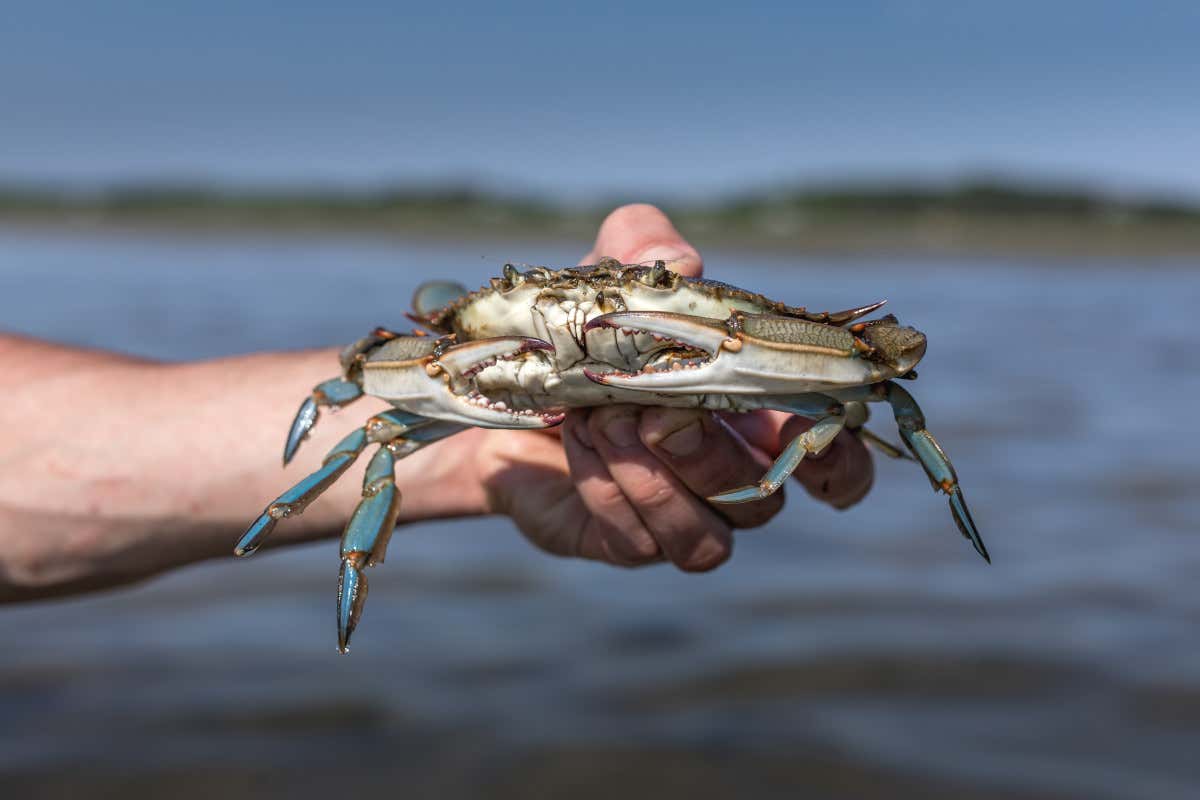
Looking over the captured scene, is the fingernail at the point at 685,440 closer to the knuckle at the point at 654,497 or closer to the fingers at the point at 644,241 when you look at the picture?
the knuckle at the point at 654,497

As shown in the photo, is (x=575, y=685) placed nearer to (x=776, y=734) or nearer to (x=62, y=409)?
(x=776, y=734)

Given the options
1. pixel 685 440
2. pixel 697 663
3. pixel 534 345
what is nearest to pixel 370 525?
pixel 534 345

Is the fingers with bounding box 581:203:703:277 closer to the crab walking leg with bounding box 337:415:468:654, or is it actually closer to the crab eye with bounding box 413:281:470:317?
the crab eye with bounding box 413:281:470:317

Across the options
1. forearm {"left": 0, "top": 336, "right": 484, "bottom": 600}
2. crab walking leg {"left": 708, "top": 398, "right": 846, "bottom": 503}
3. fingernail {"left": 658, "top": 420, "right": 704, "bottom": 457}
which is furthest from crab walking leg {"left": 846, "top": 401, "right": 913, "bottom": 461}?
forearm {"left": 0, "top": 336, "right": 484, "bottom": 600}

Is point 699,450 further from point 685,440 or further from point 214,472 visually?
point 214,472

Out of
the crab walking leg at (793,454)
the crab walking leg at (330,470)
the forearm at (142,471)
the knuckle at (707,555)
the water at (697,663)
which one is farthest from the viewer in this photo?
the water at (697,663)

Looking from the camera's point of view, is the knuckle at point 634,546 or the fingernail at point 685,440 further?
the knuckle at point 634,546

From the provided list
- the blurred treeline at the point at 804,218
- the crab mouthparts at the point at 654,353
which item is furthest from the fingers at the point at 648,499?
the blurred treeline at the point at 804,218
